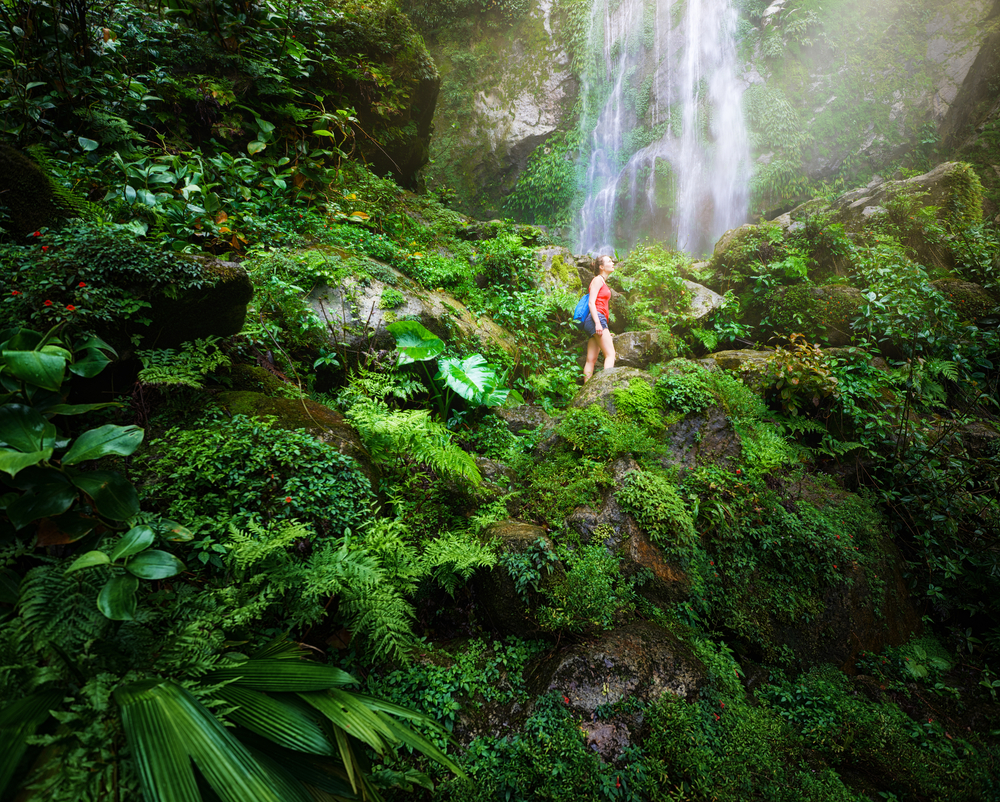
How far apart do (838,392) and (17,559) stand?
6.40 meters

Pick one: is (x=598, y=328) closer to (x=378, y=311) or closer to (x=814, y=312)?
(x=814, y=312)

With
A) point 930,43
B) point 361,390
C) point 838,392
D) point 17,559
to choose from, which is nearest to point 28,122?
point 361,390

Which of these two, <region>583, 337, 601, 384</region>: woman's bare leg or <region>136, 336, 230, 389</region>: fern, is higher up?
<region>136, 336, 230, 389</region>: fern

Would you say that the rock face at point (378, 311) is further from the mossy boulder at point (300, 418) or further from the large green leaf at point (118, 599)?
the large green leaf at point (118, 599)

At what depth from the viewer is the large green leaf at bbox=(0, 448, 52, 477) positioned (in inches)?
54.7

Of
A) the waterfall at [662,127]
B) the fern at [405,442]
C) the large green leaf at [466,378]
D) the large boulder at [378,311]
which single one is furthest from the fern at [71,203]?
the waterfall at [662,127]

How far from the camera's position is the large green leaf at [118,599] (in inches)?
53.0

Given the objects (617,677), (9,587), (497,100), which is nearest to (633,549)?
(617,677)

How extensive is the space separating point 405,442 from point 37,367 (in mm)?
1898

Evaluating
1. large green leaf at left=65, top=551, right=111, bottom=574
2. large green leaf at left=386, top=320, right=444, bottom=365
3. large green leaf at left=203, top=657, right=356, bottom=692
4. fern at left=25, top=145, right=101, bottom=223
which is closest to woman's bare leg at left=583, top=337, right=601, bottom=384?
large green leaf at left=386, top=320, right=444, bottom=365

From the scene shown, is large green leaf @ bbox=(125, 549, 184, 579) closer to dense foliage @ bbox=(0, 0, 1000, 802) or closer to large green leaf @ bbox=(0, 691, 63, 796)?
dense foliage @ bbox=(0, 0, 1000, 802)

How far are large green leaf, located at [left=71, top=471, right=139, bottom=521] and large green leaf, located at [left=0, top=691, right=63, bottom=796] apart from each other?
645 millimetres

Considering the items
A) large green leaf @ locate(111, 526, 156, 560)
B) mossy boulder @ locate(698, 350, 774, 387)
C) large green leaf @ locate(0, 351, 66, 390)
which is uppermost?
large green leaf @ locate(0, 351, 66, 390)

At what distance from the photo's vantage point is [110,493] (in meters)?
1.69
